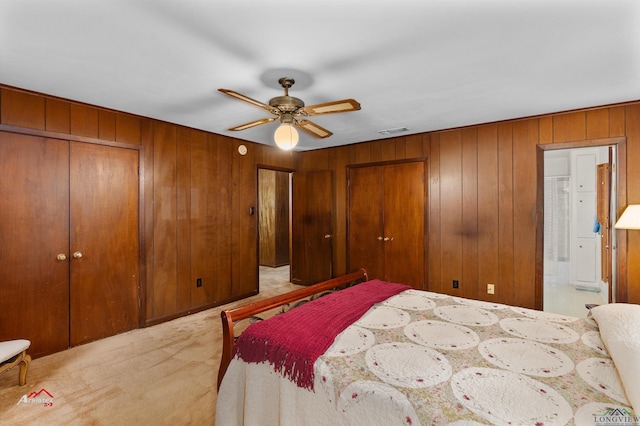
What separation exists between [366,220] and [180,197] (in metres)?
2.59

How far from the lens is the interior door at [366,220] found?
4469 millimetres

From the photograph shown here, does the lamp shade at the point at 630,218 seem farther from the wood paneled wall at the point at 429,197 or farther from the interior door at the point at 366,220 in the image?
the interior door at the point at 366,220

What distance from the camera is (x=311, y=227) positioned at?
5.15 metres

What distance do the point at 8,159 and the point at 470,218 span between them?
4697 mm

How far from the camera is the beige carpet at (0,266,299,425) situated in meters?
1.93

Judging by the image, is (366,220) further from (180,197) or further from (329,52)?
(329,52)

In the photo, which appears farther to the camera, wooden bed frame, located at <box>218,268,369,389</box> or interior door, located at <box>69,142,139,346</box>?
interior door, located at <box>69,142,139,346</box>

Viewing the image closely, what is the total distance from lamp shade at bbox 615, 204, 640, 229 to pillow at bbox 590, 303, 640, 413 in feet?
5.04

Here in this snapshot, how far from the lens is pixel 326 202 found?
4980mm

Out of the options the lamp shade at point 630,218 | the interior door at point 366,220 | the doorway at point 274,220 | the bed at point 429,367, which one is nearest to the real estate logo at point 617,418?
the bed at point 429,367

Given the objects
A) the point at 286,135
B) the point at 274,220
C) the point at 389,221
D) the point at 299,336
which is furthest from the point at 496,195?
the point at 274,220

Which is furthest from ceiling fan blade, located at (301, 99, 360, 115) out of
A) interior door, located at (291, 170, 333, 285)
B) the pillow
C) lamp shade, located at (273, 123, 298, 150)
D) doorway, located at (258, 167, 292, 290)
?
doorway, located at (258, 167, 292, 290)

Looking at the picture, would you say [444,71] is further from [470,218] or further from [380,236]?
[380,236]

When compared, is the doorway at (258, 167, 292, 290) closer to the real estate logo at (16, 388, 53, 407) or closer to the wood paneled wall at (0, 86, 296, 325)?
the wood paneled wall at (0, 86, 296, 325)
